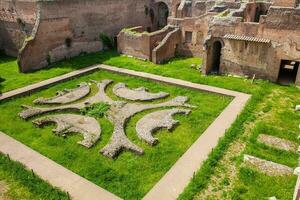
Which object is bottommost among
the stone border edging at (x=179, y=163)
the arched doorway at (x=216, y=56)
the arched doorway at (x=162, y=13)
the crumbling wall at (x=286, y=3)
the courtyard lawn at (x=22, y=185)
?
the courtyard lawn at (x=22, y=185)

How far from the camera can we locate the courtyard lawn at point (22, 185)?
897cm

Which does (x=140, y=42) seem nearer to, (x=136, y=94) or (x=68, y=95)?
(x=136, y=94)

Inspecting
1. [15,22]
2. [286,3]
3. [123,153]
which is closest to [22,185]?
[123,153]

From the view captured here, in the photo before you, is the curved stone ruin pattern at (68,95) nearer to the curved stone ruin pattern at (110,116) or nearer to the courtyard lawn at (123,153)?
the curved stone ruin pattern at (110,116)

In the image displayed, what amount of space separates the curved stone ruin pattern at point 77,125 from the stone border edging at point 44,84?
390cm

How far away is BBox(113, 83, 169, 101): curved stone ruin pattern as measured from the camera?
15916 millimetres

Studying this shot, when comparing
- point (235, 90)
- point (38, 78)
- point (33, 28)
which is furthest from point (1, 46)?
point (235, 90)

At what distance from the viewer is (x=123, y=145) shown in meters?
11.5

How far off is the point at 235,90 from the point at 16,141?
38.5ft

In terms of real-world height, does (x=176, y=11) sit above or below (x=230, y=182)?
above

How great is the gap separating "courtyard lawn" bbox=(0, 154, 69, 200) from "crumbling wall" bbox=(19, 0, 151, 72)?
1157cm

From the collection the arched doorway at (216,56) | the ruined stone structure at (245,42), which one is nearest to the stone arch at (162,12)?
the ruined stone structure at (245,42)

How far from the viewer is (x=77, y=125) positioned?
43.4 feet

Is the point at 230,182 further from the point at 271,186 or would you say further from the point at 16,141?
the point at 16,141
